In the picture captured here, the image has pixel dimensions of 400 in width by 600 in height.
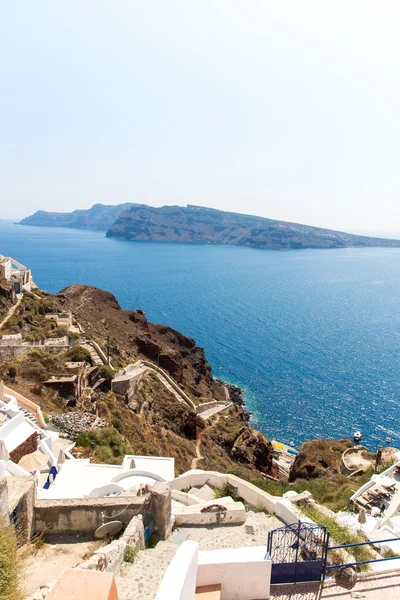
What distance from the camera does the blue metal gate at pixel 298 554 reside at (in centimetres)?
672

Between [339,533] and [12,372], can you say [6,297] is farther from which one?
[339,533]

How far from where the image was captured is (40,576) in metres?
6.90

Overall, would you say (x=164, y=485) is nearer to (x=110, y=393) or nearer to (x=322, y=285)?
(x=110, y=393)

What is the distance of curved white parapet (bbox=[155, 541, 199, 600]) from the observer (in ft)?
14.4

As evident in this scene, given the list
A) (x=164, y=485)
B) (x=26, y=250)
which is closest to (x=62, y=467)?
(x=164, y=485)

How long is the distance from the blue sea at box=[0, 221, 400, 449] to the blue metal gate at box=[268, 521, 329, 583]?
37.7 metres

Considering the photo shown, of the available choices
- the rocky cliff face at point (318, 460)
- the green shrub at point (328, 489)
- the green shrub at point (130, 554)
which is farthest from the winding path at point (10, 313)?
the green shrub at point (130, 554)

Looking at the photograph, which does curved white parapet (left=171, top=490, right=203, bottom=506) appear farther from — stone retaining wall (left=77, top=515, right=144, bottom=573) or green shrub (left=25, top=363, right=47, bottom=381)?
green shrub (left=25, top=363, right=47, bottom=381)

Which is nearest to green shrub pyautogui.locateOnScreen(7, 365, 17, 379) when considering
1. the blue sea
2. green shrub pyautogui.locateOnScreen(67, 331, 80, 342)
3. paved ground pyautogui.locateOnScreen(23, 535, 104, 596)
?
green shrub pyautogui.locateOnScreen(67, 331, 80, 342)

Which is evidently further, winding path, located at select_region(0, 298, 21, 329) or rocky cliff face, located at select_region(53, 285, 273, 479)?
winding path, located at select_region(0, 298, 21, 329)

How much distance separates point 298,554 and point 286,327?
76.0 meters

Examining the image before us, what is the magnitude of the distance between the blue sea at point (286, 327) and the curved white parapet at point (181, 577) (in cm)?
4076

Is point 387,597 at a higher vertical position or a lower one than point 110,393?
higher

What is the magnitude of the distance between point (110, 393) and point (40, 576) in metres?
21.1
